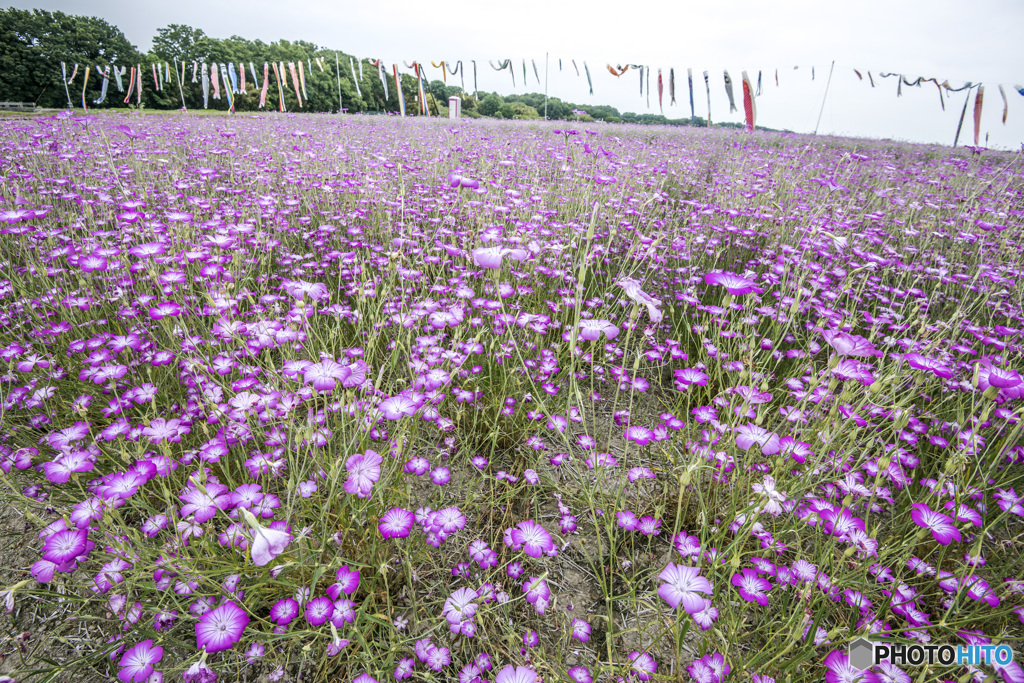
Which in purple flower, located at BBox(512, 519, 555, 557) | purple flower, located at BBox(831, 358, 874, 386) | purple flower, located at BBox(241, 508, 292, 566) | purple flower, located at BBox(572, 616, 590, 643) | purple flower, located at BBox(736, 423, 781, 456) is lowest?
purple flower, located at BBox(572, 616, 590, 643)

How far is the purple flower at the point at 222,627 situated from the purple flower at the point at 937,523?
1.77m

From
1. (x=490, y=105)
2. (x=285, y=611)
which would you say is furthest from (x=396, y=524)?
(x=490, y=105)

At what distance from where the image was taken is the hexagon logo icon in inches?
41.0

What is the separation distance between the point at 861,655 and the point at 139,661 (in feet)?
5.84

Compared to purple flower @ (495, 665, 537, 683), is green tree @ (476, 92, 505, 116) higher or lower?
higher

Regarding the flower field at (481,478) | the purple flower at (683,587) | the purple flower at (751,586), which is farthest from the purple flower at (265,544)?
the purple flower at (751,586)

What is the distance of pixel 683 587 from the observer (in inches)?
41.3

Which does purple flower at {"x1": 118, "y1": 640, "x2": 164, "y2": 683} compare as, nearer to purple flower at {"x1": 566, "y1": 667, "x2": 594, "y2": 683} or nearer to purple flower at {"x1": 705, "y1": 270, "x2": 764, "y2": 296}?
purple flower at {"x1": 566, "y1": 667, "x2": 594, "y2": 683}

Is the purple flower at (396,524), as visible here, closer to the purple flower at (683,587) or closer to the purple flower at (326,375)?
the purple flower at (326,375)

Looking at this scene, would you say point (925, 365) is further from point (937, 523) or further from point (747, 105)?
point (747, 105)

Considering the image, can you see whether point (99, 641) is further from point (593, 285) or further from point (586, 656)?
point (593, 285)

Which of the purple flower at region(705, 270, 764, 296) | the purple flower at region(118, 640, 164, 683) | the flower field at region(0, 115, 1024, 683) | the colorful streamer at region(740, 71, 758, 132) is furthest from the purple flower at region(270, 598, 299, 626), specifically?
the colorful streamer at region(740, 71, 758, 132)

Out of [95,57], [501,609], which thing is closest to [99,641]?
[501,609]

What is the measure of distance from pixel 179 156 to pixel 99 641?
5.70m
